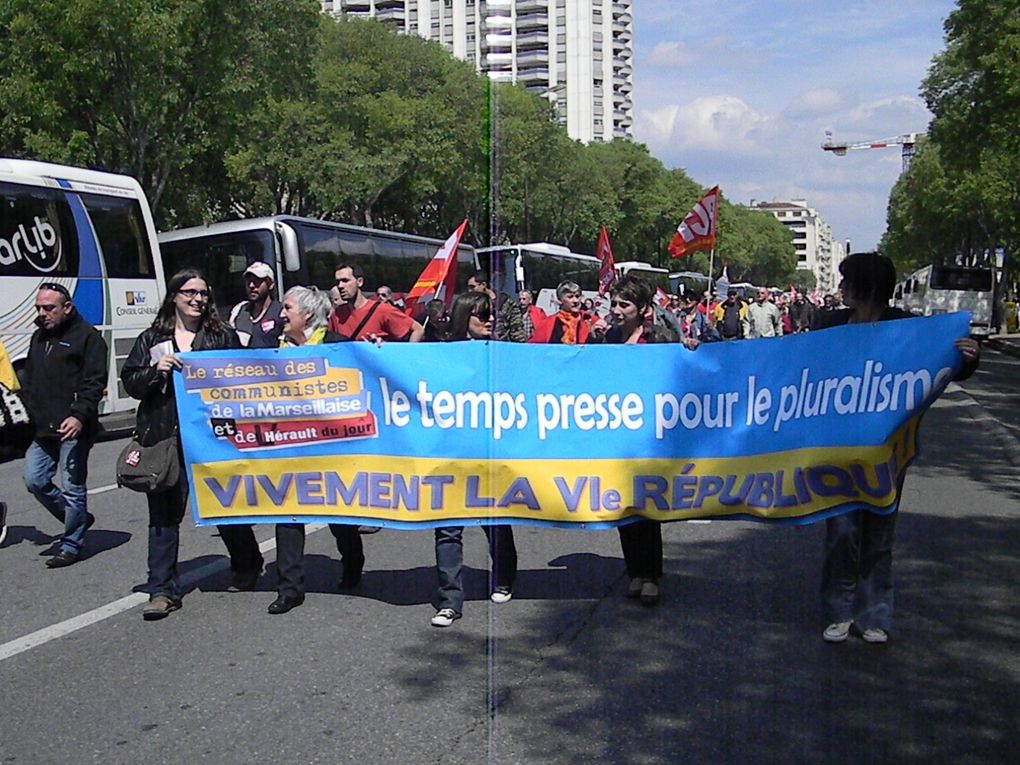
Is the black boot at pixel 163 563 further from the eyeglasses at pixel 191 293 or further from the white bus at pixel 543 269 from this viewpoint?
the white bus at pixel 543 269

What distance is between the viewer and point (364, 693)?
4.75 meters

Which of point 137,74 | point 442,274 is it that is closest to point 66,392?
point 442,274

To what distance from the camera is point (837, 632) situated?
17.6ft

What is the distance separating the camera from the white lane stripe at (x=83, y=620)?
5.53 meters

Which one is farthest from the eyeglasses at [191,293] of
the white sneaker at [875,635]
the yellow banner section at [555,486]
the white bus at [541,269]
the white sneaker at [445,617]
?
the white bus at [541,269]

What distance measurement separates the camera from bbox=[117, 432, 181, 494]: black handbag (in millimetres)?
6016

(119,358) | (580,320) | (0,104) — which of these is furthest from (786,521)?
(0,104)

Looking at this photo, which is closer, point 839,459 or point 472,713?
point 472,713

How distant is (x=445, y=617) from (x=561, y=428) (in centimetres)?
107

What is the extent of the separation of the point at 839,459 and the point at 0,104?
20.9 m

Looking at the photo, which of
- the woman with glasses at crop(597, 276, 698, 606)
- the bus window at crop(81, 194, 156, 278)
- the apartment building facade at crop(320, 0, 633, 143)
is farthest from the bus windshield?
the apartment building facade at crop(320, 0, 633, 143)

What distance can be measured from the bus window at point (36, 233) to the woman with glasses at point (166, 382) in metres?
8.86

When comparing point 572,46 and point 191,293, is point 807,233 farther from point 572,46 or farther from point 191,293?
point 191,293

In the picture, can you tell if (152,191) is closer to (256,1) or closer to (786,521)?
(256,1)
